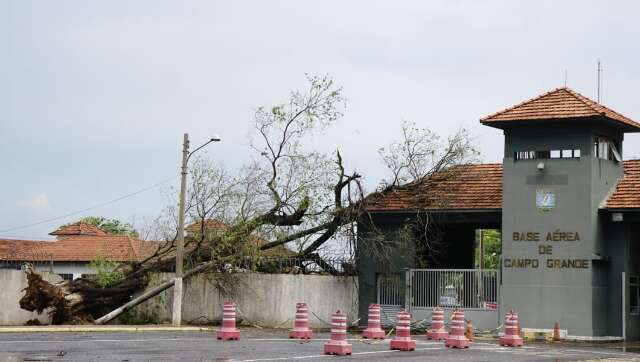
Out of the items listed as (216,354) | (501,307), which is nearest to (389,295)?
(501,307)

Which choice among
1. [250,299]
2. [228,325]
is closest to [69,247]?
[250,299]

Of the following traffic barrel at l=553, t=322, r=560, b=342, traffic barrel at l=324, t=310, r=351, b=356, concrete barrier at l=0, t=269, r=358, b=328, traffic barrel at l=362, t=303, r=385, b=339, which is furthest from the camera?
concrete barrier at l=0, t=269, r=358, b=328

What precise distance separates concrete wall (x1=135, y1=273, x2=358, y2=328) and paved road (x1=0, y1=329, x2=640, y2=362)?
10.1 m

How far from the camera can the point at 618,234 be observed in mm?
36250

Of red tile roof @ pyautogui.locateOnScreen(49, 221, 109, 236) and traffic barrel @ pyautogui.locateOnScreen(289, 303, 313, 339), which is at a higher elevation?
red tile roof @ pyautogui.locateOnScreen(49, 221, 109, 236)

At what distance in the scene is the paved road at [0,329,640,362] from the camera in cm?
1900

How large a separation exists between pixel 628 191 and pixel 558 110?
13.6 ft

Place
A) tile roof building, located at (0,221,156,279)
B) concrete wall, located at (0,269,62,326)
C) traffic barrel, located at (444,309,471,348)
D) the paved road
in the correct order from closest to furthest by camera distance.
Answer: the paved road
traffic barrel, located at (444,309,471,348)
concrete wall, located at (0,269,62,326)
tile roof building, located at (0,221,156,279)

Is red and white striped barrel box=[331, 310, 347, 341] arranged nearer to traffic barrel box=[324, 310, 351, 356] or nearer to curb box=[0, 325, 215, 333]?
traffic barrel box=[324, 310, 351, 356]

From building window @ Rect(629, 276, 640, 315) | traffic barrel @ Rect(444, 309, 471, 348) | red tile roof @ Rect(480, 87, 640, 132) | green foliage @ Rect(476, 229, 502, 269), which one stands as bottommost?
traffic barrel @ Rect(444, 309, 471, 348)

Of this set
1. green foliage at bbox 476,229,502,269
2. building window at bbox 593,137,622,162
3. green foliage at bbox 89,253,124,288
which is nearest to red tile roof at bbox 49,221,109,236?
green foliage at bbox 476,229,502,269

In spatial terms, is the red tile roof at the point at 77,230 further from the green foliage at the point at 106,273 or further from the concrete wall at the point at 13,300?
the concrete wall at the point at 13,300

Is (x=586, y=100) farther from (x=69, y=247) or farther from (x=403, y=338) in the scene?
(x=69, y=247)

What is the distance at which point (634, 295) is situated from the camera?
36.9 meters
